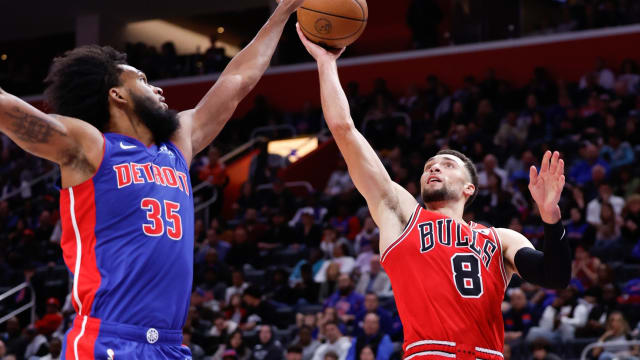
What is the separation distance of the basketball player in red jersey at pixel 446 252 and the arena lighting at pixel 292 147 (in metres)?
14.0

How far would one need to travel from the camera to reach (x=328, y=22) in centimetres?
535

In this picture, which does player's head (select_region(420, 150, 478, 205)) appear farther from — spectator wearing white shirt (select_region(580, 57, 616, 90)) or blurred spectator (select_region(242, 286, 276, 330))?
spectator wearing white shirt (select_region(580, 57, 616, 90))

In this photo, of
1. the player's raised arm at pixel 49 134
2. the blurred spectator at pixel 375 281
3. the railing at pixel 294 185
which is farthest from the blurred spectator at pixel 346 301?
the player's raised arm at pixel 49 134

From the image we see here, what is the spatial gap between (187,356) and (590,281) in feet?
28.2

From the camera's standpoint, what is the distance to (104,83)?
148 inches

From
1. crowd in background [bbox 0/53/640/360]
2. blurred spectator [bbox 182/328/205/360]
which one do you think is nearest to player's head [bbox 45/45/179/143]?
crowd in background [bbox 0/53/640/360]

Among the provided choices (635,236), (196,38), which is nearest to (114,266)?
(635,236)

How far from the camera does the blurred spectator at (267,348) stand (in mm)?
11922

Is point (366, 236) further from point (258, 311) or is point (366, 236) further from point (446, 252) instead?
point (446, 252)

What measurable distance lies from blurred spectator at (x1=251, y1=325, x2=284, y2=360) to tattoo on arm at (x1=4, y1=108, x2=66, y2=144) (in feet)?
29.1

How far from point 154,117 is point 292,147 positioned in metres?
16.0

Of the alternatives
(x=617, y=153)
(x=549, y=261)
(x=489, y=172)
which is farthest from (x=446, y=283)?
(x=617, y=153)

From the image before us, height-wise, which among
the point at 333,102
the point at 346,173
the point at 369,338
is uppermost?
the point at 333,102

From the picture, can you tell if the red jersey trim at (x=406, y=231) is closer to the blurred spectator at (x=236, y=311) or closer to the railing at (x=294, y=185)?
the blurred spectator at (x=236, y=311)
